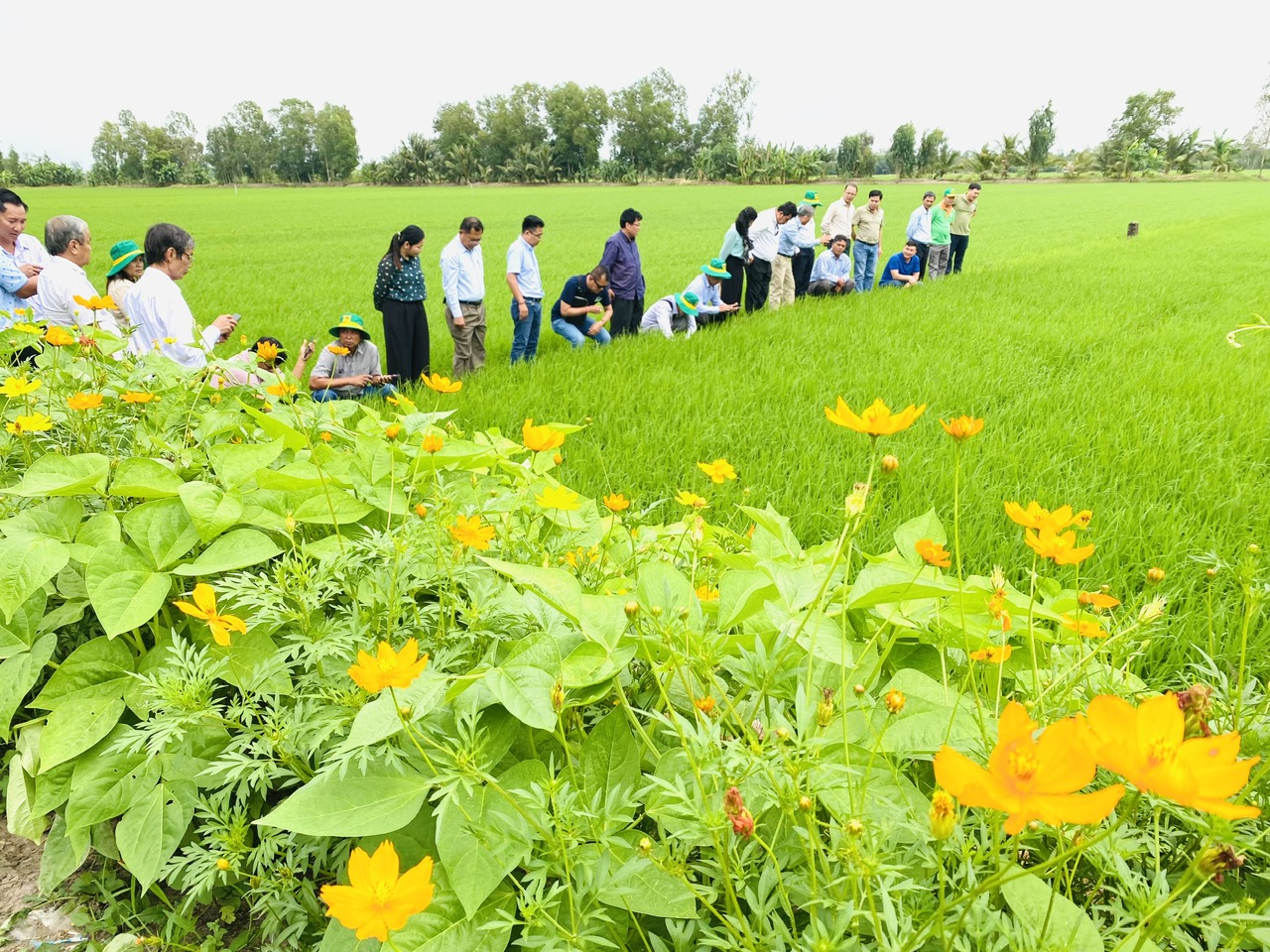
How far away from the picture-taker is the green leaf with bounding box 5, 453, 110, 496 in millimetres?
1288

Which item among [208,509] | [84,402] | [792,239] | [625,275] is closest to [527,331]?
[625,275]

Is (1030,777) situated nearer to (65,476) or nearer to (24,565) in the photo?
(24,565)

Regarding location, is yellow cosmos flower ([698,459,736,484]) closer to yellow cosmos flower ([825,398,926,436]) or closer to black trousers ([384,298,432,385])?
yellow cosmos flower ([825,398,926,436])

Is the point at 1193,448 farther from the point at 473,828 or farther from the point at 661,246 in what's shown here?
the point at 661,246

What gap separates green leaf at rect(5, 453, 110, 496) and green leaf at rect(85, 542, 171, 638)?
0.77 ft

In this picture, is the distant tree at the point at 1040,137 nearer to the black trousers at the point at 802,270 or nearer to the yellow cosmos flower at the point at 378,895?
the black trousers at the point at 802,270

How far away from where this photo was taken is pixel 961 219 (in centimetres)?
986

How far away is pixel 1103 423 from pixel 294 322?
270 inches

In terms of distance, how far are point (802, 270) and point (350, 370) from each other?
18.3 ft

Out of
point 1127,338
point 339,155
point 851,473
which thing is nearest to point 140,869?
point 851,473

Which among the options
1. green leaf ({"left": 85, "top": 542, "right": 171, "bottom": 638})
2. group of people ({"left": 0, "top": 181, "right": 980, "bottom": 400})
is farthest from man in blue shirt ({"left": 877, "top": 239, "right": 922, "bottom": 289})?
green leaf ({"left": 85, "top": 542, "right": 171, "bottom": 638})

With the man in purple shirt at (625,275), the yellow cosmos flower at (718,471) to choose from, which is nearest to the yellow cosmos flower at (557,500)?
the yellow cosmos flower at (718,471)

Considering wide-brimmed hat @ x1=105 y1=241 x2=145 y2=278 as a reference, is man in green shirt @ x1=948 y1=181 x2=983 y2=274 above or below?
above

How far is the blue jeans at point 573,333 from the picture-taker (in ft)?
18.8
